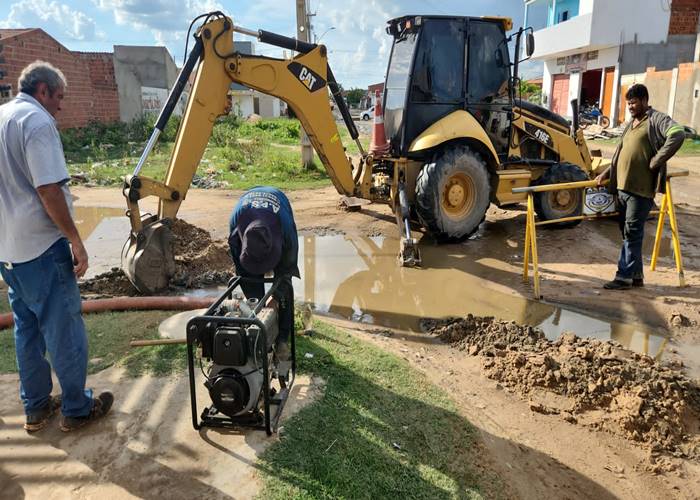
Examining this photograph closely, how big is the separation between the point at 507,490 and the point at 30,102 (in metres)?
3.34

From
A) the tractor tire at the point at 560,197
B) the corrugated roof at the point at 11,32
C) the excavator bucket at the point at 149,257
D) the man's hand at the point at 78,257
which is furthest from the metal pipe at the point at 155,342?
the corrugated roof at the point at 11,32

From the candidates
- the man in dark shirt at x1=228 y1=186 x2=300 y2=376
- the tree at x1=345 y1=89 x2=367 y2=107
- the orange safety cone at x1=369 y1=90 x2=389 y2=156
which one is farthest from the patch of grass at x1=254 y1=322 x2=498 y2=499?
the tree at x1=345 y1=89 x2=367 y2=107

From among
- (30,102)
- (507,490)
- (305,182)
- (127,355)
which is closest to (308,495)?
(507,490)

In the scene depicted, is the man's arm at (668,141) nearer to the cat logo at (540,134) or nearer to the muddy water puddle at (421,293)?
the muddy water puddle at (421,293)

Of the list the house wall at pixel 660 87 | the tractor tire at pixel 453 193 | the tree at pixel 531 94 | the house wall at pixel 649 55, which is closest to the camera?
the tractor tire at pixel 453 193

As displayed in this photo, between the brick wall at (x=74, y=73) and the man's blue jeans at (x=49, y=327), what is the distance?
15.0 metres

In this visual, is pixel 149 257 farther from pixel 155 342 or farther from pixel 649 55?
pixel 649 55

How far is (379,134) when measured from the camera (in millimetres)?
7984

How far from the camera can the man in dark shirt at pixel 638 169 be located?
5.42m

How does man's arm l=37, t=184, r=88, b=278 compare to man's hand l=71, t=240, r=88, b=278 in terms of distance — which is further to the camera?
man's hand l=71, t=240, r=88, b=278

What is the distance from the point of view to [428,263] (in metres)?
7.05

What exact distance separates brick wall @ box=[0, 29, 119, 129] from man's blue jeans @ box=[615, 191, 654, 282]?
1561 cm

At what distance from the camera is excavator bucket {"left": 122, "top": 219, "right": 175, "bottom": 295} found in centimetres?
555

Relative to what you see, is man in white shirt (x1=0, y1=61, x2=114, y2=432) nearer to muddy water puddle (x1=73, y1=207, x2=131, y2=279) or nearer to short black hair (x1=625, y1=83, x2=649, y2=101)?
muddy water puddle (x1=73, y1=207, x2=131, y2=279)
